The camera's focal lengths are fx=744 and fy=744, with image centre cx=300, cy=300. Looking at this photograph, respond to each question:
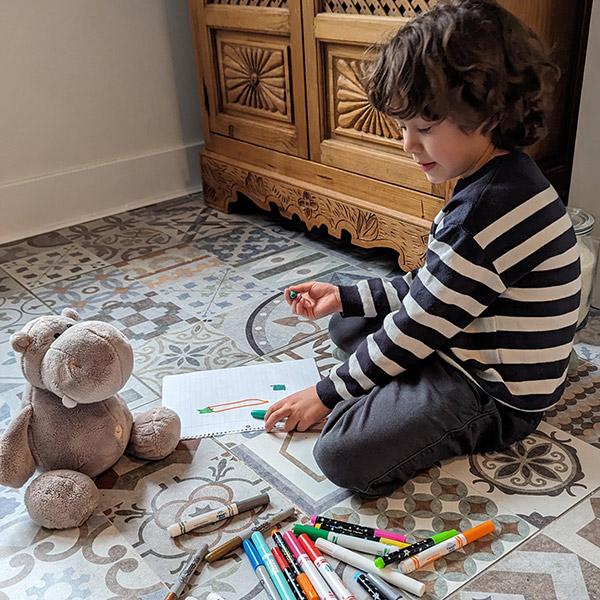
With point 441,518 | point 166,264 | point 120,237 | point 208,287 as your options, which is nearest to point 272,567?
point 441,518

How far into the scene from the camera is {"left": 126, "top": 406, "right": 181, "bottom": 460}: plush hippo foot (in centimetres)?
106

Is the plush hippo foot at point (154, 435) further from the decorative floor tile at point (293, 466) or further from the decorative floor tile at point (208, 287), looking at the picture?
the decorative floor tile at point (208, 287)

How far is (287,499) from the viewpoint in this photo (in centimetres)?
99

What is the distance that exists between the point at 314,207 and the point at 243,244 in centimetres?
21

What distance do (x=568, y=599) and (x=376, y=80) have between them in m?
0.66

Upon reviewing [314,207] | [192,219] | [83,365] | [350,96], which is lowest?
[192,219]

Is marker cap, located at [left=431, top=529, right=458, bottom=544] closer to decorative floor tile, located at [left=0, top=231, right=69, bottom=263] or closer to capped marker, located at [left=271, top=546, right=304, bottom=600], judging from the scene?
capped marker, located at [left=271, top=546, right=304, bottom=600]

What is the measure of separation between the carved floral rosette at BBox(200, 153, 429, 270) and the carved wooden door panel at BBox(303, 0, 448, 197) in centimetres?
9

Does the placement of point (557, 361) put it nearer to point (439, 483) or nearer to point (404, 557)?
point (439, 483)

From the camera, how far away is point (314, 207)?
5.76 feet

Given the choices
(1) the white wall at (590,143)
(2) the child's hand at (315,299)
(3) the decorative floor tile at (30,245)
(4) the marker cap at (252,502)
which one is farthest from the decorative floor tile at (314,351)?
(3) the decorative floor tile at (30,245)

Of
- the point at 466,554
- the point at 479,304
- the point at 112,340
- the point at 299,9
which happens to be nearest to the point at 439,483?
the point at 466,554

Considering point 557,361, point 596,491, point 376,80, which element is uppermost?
point 376,80

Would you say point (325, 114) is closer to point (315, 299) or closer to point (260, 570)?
point (315, 299)
